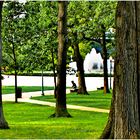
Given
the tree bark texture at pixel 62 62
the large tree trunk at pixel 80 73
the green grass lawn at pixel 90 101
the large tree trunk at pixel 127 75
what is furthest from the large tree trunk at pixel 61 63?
the large tree trunk at pixel 80 73

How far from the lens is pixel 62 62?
22.5 meters

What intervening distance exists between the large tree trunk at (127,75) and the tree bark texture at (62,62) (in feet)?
38.5

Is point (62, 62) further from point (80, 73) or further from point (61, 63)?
point (80, 73)

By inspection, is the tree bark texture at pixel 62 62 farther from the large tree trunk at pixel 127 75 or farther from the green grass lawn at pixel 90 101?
the large tree trunk at pixel 127 75

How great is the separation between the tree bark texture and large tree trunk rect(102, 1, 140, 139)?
11726mm

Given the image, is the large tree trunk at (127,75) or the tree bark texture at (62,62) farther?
the tree bark texture at (62,62)

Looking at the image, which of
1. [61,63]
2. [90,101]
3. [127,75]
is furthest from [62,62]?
[127,75]

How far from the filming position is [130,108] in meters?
10.4

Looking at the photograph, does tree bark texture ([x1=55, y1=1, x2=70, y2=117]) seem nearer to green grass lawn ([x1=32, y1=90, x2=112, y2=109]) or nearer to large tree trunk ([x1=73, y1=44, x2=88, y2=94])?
green grass lawn ([x1=32, y1=90, x2=112, y2=109])

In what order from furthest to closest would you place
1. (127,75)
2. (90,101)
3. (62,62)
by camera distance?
(90,101), (62,62), (127,75)

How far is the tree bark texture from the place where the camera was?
22.3 metres

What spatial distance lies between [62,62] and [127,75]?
12.1 meters

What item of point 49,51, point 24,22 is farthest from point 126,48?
point 49,51

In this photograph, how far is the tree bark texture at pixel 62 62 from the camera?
73.1 feet
